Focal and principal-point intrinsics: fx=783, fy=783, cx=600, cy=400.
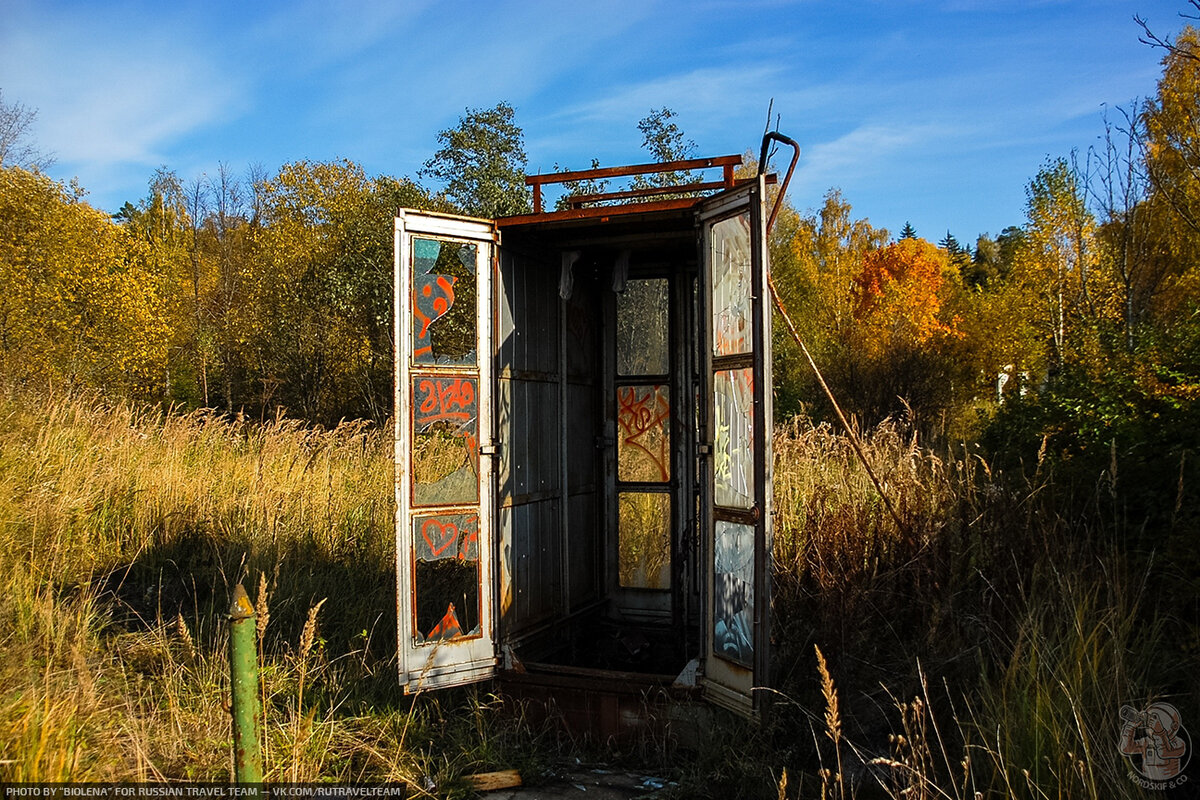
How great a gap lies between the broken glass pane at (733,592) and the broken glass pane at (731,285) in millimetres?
928

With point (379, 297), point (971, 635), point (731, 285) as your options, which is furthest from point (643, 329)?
point (379, 297)

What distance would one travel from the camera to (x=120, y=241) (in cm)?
1803

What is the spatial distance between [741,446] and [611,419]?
1993 millimetres

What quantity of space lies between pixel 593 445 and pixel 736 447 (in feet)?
6.43

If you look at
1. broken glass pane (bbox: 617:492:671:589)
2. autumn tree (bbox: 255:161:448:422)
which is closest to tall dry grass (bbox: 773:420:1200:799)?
broken glass pane (bbox: 617:492:671:589)

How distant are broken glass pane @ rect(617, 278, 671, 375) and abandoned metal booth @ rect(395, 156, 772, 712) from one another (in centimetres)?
1

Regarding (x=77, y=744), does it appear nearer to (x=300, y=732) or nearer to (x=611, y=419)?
(x=300, y=732)

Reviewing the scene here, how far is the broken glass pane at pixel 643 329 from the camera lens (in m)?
5.71

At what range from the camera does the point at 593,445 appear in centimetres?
575

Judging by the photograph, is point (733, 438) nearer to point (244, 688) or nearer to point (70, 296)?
point (244, 688)

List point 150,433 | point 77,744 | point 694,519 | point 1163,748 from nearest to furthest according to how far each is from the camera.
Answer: point 77,744
point 1163,748
point 694,519
point 150,433

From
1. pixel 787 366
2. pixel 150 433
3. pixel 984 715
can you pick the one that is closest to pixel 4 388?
pixel 150 433

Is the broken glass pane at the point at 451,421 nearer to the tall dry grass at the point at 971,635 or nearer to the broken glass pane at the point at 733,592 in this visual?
the broken glass pane at the point at 733,592

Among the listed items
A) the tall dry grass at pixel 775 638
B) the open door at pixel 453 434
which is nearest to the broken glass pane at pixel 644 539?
the tall dry grass at pixel 775 638
